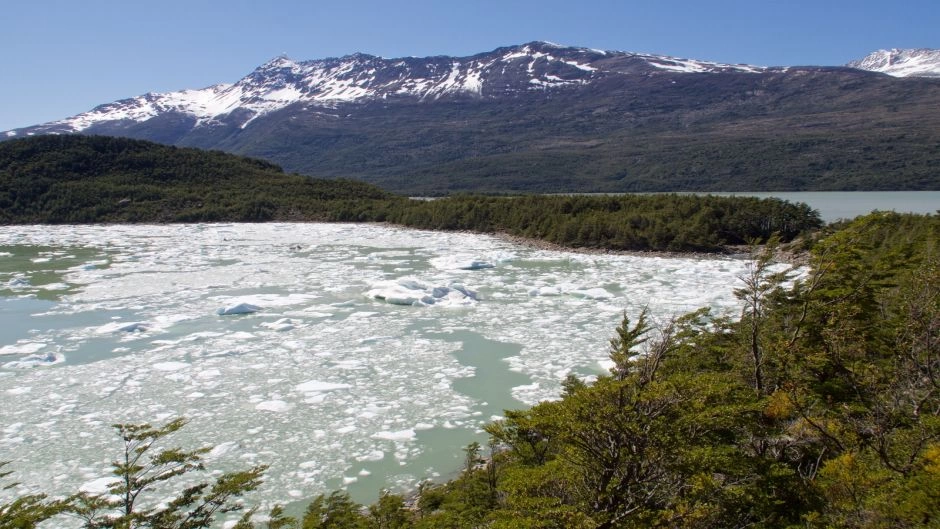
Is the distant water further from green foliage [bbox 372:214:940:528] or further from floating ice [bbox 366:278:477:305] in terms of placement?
green foliage [bbox 372:214:940:528]

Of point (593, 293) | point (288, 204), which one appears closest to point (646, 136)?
point (288, 204)

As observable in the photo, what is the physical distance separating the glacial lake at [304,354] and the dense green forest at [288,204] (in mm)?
7922

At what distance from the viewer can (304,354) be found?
1310 cm

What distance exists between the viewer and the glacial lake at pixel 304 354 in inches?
332

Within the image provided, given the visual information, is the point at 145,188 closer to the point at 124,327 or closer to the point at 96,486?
the point at 124,327

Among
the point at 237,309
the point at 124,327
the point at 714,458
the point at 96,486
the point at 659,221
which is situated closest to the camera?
the point at 714,458

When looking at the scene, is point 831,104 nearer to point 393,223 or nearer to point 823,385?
point 393,223

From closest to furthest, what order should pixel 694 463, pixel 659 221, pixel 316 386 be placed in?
pixel 694 463 → pixel 316 386 → pixel 659 221

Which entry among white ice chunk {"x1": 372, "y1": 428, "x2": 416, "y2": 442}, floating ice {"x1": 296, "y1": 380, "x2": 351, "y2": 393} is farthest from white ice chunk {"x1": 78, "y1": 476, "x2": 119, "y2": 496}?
floating ice {"x1": 296, "y1": 380, "x2": 351, "y2": 393}

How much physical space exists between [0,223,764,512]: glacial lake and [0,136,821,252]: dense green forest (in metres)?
7.92

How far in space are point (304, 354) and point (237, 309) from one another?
5.16 metres

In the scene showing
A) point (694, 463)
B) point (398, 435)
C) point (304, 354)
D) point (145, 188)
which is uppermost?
point (145, 188)

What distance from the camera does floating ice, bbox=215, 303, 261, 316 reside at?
1694cm

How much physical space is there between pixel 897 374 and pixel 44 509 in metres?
8.91
